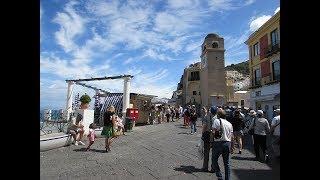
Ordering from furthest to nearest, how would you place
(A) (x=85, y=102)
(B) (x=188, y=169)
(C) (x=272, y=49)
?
1. (C) (x=272, y=49)
2. (A) (x=85, y=102)
3. (B) (x=188, y=169)

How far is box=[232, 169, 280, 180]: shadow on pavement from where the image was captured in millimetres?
7918

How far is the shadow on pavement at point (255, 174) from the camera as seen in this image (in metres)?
7.92

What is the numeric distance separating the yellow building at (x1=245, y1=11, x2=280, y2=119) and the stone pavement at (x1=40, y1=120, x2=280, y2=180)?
1692 centimetres

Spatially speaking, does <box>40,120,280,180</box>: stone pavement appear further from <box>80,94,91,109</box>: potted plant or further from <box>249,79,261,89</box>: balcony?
<box>249,79,261,89</box>: balcony

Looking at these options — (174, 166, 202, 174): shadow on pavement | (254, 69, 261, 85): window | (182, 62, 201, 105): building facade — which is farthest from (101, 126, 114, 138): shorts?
(182, 62, 201, 105): building facade

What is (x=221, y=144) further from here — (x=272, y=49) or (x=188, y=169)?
(x=272, y=49)

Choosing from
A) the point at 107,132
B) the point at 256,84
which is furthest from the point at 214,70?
the point at 107,132

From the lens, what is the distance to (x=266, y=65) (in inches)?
1203

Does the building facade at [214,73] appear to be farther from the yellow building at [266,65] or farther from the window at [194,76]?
the yellow building at [266,65]

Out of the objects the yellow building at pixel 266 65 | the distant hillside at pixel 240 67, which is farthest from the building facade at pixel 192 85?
the yellow building at pixel 266 65

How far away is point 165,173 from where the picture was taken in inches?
323

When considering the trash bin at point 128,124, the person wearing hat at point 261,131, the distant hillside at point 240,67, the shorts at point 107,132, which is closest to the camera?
the person wearing hat at point 261,131

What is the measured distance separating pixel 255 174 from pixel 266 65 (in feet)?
78.5
